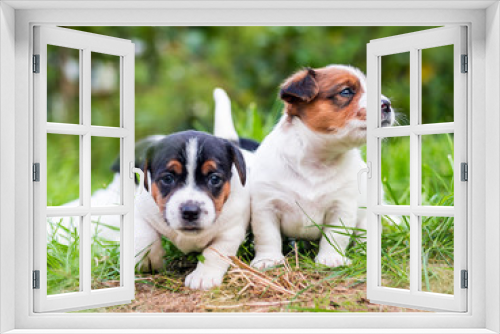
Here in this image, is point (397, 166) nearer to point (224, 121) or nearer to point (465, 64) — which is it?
point (224, 121)

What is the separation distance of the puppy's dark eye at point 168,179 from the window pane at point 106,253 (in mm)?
320

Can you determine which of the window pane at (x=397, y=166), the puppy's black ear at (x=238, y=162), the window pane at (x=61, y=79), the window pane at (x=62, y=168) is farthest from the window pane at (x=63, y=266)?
the window pane at (x=61, y=79)

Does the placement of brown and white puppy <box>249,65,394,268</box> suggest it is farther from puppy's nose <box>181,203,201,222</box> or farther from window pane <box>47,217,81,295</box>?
window pane <box>47,217,81,295</box>

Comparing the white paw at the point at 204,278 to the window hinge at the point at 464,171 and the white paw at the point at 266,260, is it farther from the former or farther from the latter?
the window hinge at the point at 464,171

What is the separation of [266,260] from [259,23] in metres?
1.37

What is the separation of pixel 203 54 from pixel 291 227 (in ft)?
12.2

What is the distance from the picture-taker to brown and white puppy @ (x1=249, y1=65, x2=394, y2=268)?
10.9 ft

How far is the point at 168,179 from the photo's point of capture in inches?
124

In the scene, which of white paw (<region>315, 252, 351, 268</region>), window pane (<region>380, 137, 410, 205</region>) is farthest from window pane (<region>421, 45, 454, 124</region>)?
white paw (<region>315, 252, 351, 268</region>)

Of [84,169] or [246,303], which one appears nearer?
[84,169]

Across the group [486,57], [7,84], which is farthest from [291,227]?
[7,84]

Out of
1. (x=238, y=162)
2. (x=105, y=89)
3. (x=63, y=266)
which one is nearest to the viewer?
(x=63, y=266)

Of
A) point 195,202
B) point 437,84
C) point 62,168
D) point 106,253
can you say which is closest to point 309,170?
point 195,202

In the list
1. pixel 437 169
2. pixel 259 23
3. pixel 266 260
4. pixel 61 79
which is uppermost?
pixel 61 79
